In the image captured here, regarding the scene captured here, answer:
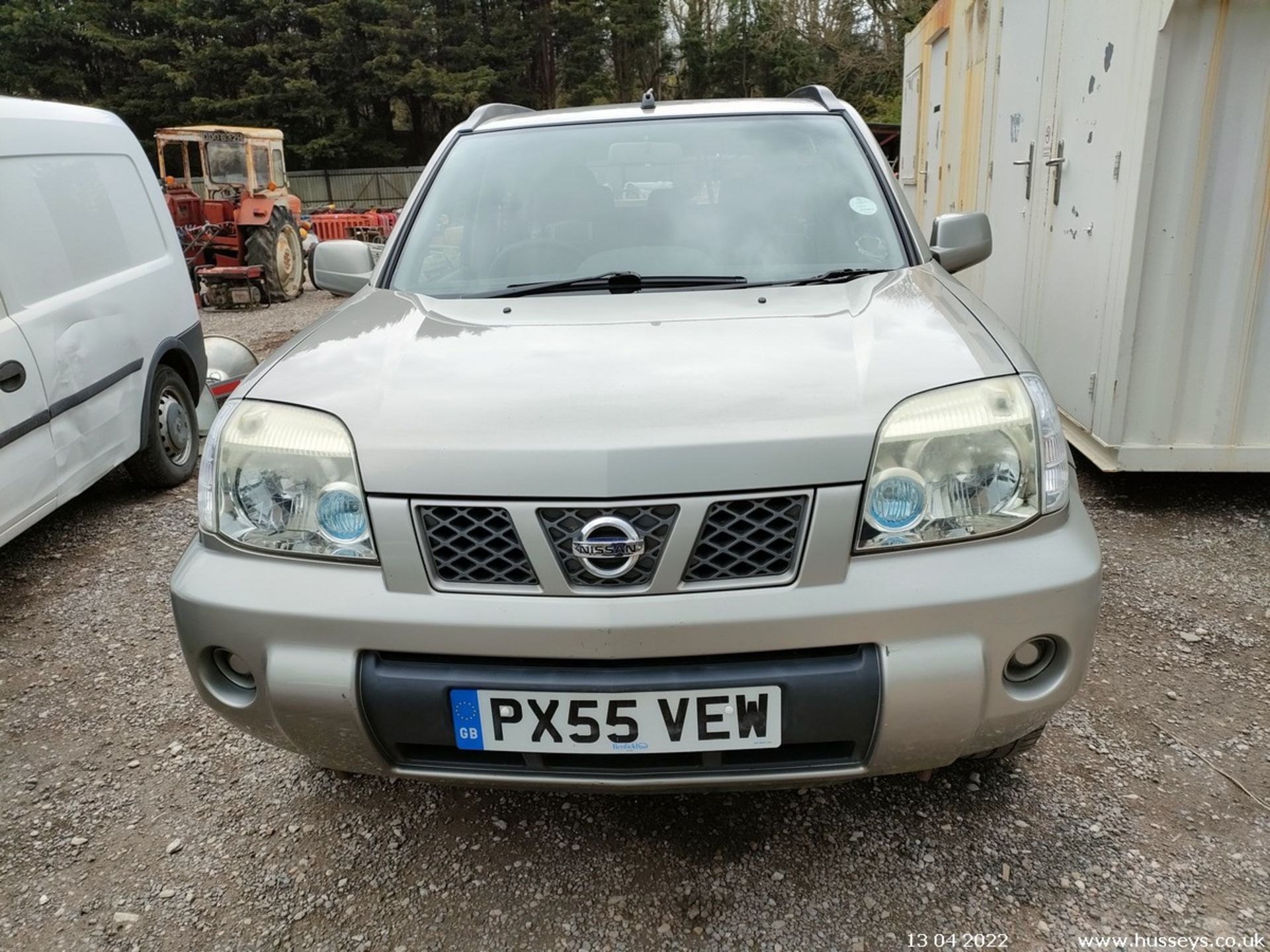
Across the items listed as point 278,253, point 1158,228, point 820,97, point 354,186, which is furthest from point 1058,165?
point 354,186

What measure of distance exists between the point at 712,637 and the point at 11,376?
117 inches

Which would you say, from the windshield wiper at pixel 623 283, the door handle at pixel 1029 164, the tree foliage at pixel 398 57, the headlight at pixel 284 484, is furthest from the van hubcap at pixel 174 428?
the tree foliage at pixel 398 57

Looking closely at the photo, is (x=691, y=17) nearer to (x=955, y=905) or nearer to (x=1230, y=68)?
(x=1230, y=68)

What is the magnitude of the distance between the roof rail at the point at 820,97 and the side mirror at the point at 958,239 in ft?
1.70

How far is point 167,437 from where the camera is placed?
470 cm

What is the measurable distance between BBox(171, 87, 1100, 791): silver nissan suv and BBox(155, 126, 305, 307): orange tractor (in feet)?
35.7

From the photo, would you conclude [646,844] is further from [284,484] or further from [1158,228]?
[1158,228]

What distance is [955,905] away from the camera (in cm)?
183

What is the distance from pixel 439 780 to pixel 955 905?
3.33 feet

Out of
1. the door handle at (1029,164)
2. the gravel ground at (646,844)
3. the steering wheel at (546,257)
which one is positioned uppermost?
the steering wheel at (546,257)

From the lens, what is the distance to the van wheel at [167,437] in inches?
176

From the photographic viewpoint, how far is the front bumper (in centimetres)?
155

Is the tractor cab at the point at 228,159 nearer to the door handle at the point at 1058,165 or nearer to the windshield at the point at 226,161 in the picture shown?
the windshield at the point at 226,161

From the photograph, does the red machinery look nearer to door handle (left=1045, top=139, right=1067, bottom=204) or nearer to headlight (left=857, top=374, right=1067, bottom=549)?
door handle (left=1045, top=139, right=1067, bottom=204)
